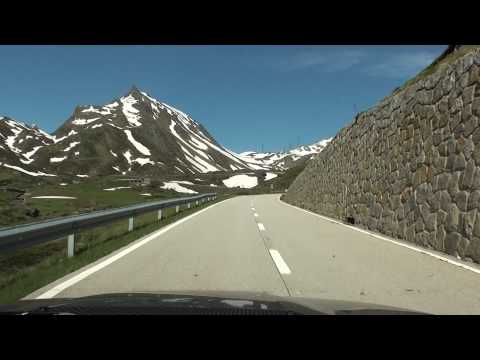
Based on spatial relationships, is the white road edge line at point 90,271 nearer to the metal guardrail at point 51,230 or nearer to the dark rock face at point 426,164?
the metal guardrail at point 51,230

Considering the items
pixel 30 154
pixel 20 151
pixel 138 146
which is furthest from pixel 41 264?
pixel 20 151

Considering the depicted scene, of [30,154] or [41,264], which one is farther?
[30,154]

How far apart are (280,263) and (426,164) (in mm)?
5098

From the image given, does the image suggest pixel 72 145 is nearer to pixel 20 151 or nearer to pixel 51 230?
pixel 20 151

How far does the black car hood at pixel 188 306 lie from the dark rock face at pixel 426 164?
5.39 m

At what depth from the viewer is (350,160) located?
781 inches

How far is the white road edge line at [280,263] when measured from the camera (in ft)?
24.7

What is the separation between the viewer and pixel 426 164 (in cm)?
1121

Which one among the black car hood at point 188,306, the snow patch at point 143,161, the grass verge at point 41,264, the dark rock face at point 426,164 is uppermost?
the snow patch at point 143,161

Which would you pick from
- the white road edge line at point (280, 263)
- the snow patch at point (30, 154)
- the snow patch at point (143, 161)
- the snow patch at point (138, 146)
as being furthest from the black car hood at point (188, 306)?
the snow patch at point (138, 146)

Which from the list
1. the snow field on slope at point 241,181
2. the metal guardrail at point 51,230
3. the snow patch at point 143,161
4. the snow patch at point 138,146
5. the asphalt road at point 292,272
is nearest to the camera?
the asphalt road at point 292,272
